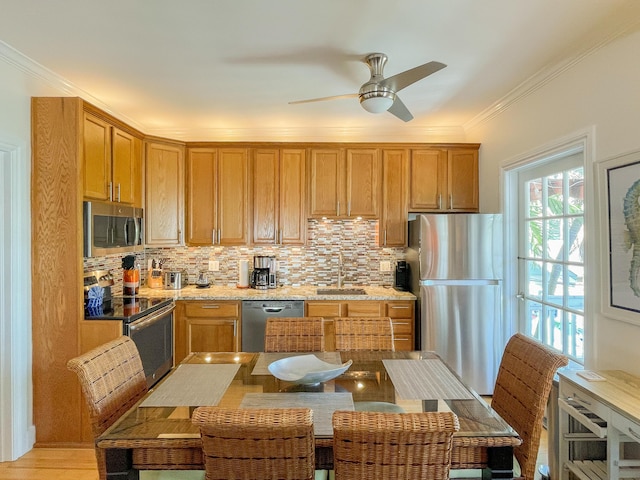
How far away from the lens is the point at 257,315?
3.60 metres

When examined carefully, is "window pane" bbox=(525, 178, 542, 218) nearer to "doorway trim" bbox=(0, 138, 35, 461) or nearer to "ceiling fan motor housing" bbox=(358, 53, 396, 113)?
"ceiling fan motor housing" bbox=(358, 53, 396, 113)

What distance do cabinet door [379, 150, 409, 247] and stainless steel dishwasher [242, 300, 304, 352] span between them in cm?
110

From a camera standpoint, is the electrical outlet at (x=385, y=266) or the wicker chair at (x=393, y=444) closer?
the wicker chair at (x=393, y=444)

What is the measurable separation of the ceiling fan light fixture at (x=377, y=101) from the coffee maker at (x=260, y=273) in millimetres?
2154

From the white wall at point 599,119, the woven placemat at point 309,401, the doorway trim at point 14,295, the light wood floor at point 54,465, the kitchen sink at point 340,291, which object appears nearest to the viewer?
the woven placemat at point 309,401

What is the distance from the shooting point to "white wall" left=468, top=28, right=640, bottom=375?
206cm

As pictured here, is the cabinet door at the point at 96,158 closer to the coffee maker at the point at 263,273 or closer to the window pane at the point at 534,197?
the coffee maker at the point at 263,273

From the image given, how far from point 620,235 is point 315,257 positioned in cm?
271

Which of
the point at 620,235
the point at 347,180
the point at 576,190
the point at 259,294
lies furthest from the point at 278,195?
the point at 620,235

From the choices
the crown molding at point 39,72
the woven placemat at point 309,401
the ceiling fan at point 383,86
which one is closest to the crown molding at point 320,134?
the crown molding at point 39,72

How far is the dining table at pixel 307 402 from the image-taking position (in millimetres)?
1317

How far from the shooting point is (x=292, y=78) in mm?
2875

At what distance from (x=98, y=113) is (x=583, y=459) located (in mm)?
3682

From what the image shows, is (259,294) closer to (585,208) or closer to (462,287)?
(462,287)
